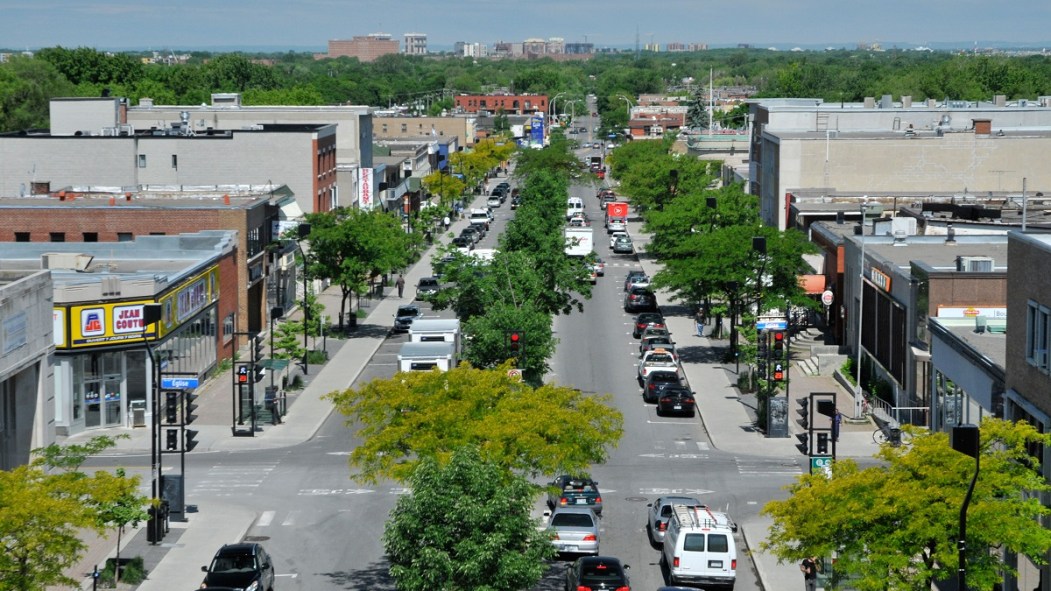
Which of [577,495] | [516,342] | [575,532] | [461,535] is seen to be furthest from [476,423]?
[516,342]

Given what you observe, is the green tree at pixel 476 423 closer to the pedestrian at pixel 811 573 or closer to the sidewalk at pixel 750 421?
the sidewalk at pixel 750 421

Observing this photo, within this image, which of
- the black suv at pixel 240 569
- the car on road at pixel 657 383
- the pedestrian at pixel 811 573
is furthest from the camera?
the car on road at pixel 657 383

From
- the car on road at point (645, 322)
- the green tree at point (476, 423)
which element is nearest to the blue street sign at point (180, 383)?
the green tree at point (476, 423)

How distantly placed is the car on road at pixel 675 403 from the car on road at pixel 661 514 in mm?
16576

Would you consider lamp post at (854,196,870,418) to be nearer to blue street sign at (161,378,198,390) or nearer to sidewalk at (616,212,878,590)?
sidewalk at (616,212,878,590)

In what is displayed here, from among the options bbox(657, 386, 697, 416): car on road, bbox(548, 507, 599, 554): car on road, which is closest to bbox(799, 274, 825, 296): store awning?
bbox(657, 386, 697, 416): car on road

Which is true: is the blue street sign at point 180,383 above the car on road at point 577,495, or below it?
above

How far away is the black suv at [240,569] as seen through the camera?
3547 centimetres

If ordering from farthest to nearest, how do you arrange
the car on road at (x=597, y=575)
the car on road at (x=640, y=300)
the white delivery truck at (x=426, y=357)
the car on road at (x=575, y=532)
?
the car on road at (x=640, y=300) < the white delivery truck at (x=426, y=357) < the car on road at (x=575, y=532) < the car on road at (x=597, y=575)

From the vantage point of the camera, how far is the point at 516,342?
53125 mm

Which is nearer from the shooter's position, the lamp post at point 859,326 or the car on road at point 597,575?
the car on road at point 597,575

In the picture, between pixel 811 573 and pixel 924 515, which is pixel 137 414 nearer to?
pixel 811 573

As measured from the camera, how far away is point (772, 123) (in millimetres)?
113750

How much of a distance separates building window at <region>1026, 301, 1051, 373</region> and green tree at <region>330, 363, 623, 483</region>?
10.4 m
